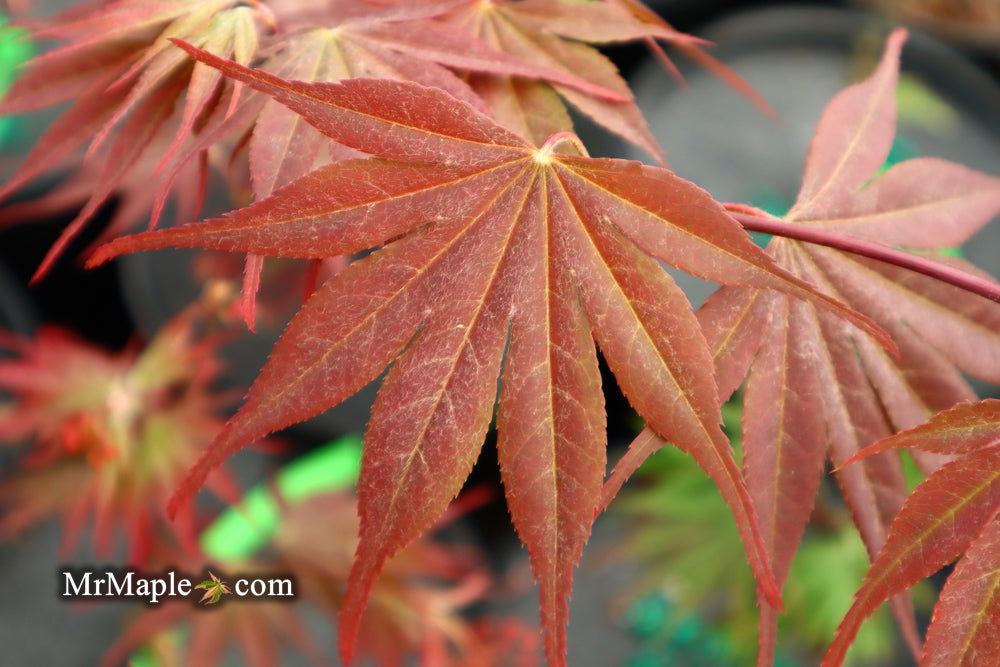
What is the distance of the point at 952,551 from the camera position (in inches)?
12.0

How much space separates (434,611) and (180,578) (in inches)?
12.3

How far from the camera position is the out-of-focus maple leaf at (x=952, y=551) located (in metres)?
0.30

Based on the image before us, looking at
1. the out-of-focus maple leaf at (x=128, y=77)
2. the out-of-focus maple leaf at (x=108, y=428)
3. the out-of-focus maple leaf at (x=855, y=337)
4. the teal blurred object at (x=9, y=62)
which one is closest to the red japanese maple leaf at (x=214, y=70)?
the out-of-focus maple leaf at (x=128, y=77)

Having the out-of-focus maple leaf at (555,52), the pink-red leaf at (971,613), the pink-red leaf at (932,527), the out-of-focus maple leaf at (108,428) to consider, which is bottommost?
the pink-red leaf at (971,613)

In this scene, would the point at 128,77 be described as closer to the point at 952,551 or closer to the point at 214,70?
the point at 214,70

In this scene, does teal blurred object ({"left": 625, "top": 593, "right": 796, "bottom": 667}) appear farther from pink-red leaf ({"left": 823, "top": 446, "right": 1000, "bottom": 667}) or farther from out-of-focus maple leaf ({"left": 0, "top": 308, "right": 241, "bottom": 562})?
pink-red leaf ({"left": 823, "top": 446, "right": 1000, "bottom": 667})

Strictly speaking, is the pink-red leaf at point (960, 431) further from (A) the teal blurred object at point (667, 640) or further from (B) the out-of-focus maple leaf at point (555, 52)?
(A) the teal blurred object at point (667, 640)

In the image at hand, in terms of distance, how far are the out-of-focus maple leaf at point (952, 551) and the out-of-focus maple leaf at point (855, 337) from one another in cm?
5

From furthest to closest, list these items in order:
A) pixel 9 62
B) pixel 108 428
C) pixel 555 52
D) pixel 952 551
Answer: pixel 9 62
pixel 108 428
pixel 555 52
pixel 952 551

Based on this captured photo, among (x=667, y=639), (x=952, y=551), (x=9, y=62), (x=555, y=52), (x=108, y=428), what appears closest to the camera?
(x=952, y=551)

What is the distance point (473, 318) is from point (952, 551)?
22cm

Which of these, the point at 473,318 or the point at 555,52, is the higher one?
the point at 555,52

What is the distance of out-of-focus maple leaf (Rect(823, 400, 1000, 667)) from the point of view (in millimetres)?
301

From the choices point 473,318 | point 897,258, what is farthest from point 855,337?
point 473,318
